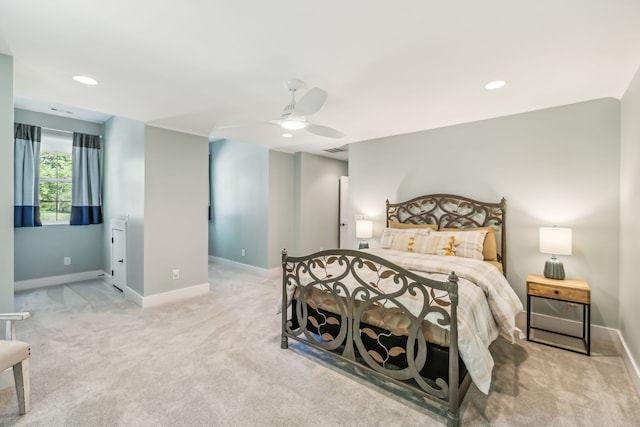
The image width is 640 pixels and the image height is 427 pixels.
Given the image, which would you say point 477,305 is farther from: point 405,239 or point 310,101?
point 310,101

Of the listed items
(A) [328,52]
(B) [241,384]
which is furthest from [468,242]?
(B) [241,384]

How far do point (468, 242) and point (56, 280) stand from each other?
6.48 m

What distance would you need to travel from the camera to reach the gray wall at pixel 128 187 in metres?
4.10

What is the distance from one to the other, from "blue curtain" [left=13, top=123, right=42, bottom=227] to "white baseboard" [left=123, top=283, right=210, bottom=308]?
6.59 ft

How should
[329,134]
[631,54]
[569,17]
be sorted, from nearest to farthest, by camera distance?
[569,17]
[631,54]
[329,134]

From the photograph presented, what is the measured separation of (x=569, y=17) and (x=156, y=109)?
3.76m

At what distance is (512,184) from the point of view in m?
3.58

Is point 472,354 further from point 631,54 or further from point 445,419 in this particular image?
point 631,54

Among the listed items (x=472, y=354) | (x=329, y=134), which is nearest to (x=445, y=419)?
(x=472, y=354)

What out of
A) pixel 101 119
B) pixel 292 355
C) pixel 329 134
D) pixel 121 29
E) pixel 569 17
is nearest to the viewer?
pixel 569 17

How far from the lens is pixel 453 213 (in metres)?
3.97

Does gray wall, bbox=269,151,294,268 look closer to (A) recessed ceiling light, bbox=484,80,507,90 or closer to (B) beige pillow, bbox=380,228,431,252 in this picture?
(B) beige pillow, bbox=380,228,431,252

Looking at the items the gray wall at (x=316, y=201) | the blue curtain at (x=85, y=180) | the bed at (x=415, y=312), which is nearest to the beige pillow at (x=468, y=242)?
the bed at (x=415, y=312)

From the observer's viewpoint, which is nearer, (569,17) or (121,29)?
Result: (569,17)
